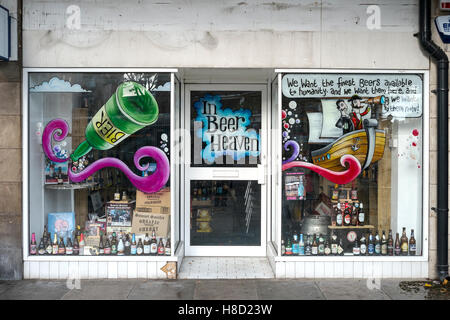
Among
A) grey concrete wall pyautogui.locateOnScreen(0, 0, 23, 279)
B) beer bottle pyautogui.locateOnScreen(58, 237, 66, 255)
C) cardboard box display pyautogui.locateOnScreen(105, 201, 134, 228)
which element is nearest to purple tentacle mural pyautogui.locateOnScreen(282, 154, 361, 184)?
cardboard box display pyautogui.locateOnScreen(105, 201, 134, 228)

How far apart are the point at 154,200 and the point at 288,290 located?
208 centimetres

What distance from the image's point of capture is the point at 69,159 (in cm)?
580

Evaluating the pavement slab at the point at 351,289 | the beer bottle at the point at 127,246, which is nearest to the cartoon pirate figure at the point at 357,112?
the pavement slab at the point at 351,289

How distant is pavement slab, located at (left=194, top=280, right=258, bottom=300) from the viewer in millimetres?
5055

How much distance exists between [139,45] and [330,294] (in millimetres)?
3818

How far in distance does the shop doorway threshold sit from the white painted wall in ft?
8.90

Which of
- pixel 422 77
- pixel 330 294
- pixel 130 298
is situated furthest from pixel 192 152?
pixel 422 77

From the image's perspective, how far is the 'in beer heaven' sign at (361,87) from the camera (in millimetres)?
5707

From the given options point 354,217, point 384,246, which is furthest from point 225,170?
point 384,246

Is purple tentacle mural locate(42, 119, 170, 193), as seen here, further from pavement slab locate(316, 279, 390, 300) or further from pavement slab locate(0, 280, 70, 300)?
pavement slab locate(316, 279, 390, 300)

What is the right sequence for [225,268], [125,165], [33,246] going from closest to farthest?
1. [33,246]
2. [125,165]
3. [225,268]

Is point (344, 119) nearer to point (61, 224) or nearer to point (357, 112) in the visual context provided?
point (357, 112)

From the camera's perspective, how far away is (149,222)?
593 cm

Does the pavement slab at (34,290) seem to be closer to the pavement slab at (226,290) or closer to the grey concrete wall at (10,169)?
the grey concrete wall at (10,169)
